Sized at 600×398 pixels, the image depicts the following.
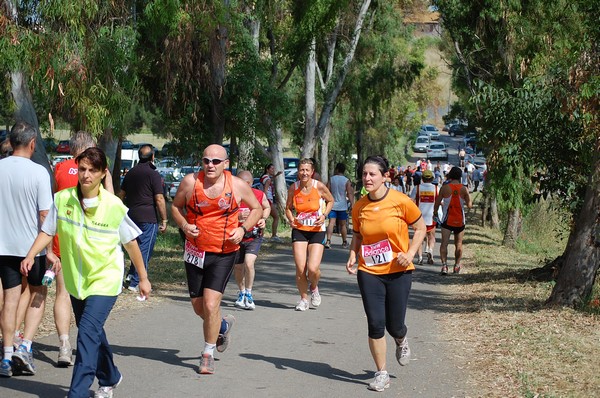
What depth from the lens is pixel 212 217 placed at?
27.1ft

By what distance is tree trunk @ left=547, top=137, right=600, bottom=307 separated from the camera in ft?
38.9

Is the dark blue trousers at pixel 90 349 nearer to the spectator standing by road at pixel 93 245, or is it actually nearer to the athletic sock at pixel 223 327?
the spectator standing by road at pixel 93 245

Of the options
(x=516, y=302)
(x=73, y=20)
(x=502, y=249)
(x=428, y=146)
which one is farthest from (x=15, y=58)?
(x=428, y=146)

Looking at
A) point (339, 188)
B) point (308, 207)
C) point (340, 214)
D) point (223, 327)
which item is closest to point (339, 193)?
point (339, 188)

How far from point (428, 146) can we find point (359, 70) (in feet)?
149

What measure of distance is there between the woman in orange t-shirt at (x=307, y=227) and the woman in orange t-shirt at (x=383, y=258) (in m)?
3.90

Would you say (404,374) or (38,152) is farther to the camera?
(38,152)

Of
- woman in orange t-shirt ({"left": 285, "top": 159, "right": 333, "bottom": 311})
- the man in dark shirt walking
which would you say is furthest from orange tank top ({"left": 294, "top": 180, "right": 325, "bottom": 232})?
the man in dark shirt walking

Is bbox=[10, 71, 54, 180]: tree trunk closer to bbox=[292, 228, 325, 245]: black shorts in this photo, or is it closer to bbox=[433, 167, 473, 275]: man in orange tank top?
bbox=[292, 228, 325, 245]: black shorts

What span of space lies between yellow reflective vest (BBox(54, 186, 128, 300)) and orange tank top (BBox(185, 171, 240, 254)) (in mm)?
1420

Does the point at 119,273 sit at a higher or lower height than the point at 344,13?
lower

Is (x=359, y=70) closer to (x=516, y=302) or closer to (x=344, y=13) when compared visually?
(x=344, y=13)

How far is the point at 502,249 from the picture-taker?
2314 centimetres

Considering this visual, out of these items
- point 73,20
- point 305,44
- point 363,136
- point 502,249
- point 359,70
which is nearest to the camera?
point 73,20
